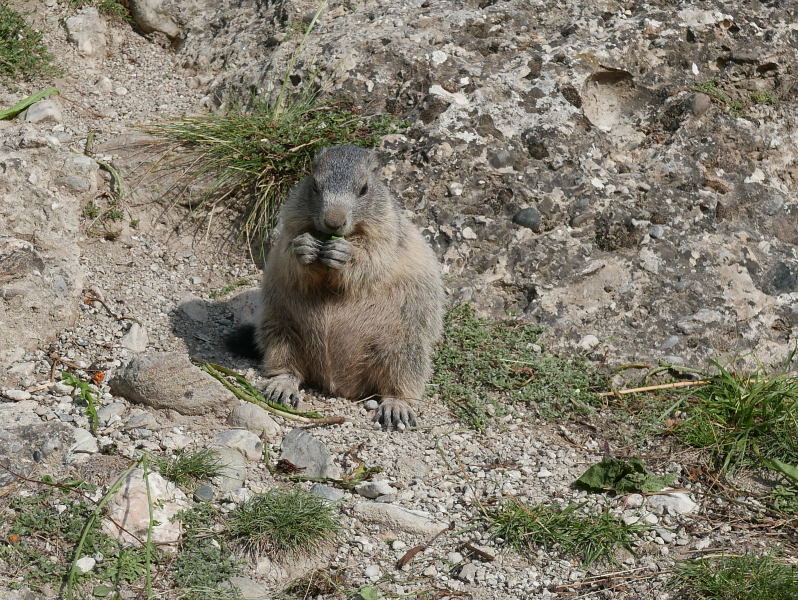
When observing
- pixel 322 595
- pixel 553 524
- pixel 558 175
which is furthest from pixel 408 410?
pixel 558 175

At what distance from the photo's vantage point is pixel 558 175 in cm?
681

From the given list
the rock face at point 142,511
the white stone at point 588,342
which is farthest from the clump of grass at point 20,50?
the white stone at point 588,342

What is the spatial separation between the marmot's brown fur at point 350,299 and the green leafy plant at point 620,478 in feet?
3.78

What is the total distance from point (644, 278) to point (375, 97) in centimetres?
273

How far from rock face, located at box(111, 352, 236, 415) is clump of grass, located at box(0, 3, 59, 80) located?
382 cm

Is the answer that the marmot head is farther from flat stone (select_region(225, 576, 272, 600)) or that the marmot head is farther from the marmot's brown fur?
flat stone (select_region(225, 576, 272, 600))

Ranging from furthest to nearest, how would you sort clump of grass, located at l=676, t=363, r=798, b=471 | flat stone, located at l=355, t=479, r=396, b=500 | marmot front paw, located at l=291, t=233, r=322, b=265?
1. marmot front paw, located at l=291, t=233, r=322, b=265
2. clump of grass, located at l=676, t=363, r=798, b=471
3. flat stone, located at l=355, t=479, r=396, b=500

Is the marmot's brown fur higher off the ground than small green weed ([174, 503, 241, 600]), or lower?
higher

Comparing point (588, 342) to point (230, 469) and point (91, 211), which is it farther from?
point (91, 211)

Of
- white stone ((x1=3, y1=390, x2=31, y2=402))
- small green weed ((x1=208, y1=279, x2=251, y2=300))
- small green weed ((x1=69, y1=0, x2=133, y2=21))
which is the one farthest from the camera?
small green weed ((x1=69, y1=0, x2=133, y2=21))

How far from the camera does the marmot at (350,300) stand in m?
5.27

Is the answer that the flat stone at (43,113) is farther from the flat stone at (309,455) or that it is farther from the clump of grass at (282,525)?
the clump of grass at (282,525)

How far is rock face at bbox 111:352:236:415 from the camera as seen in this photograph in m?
4.59

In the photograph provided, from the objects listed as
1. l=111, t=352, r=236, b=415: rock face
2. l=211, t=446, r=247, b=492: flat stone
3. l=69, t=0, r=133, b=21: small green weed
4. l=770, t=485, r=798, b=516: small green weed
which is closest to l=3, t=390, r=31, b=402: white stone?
l=111, t=352, r=236, b=415: rock face
